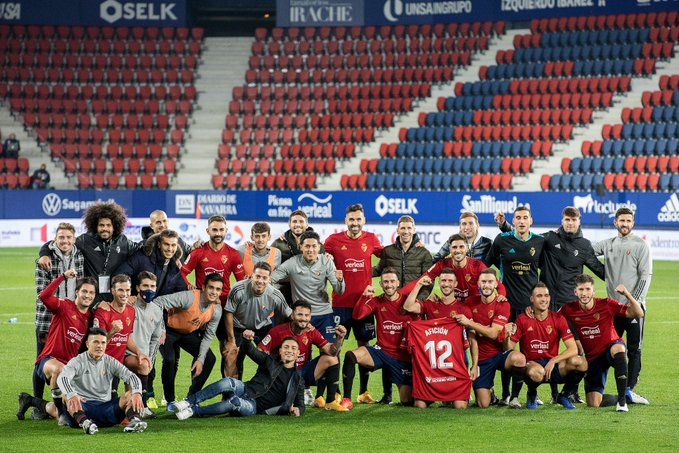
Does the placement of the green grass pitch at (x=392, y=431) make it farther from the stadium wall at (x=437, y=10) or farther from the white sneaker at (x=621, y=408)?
the stadium wall at (x=437, y=10)

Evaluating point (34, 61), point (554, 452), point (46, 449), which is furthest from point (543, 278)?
point (34, 61)

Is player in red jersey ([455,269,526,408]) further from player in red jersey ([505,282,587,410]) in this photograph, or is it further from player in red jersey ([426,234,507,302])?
player in red jersey ([426,234,507,302])

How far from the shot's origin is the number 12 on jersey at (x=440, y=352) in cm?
1156

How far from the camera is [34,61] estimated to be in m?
43.7

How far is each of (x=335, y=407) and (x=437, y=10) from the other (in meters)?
32.4

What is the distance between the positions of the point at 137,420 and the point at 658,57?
3029 centimetres

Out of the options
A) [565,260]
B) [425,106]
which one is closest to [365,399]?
[565,260]

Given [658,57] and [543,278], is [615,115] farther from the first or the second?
[543,278]

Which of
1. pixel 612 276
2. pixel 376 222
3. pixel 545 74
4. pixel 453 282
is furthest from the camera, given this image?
pixel 545 74

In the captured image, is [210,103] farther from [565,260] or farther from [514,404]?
[514,404]

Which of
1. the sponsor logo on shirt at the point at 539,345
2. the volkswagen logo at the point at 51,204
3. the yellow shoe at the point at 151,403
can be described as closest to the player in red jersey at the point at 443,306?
the sponsor logo on shirt at the point at 539,345

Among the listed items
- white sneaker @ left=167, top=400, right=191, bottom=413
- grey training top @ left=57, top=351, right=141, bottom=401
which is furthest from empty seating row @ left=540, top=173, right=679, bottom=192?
grey training top @ left=57, top=351, right=141, bottom=401

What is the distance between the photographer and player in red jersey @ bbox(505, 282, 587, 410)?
11.4m

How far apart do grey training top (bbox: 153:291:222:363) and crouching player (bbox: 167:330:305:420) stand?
511 mm
